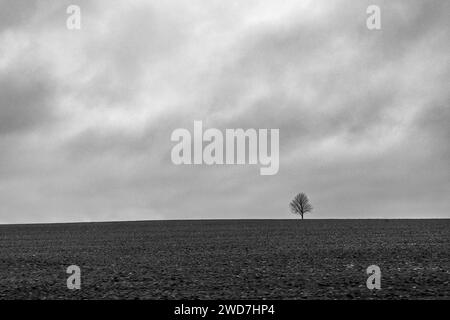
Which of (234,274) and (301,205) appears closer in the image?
(234,274)

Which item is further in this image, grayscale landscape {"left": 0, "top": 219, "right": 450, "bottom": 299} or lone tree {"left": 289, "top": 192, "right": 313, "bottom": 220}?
lone tree {"left": 289, "top": 192, "right": 313, "bottom": 220}

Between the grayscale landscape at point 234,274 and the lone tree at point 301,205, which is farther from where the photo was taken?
the lone tree at point 301,205

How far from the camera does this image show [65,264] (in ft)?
122
